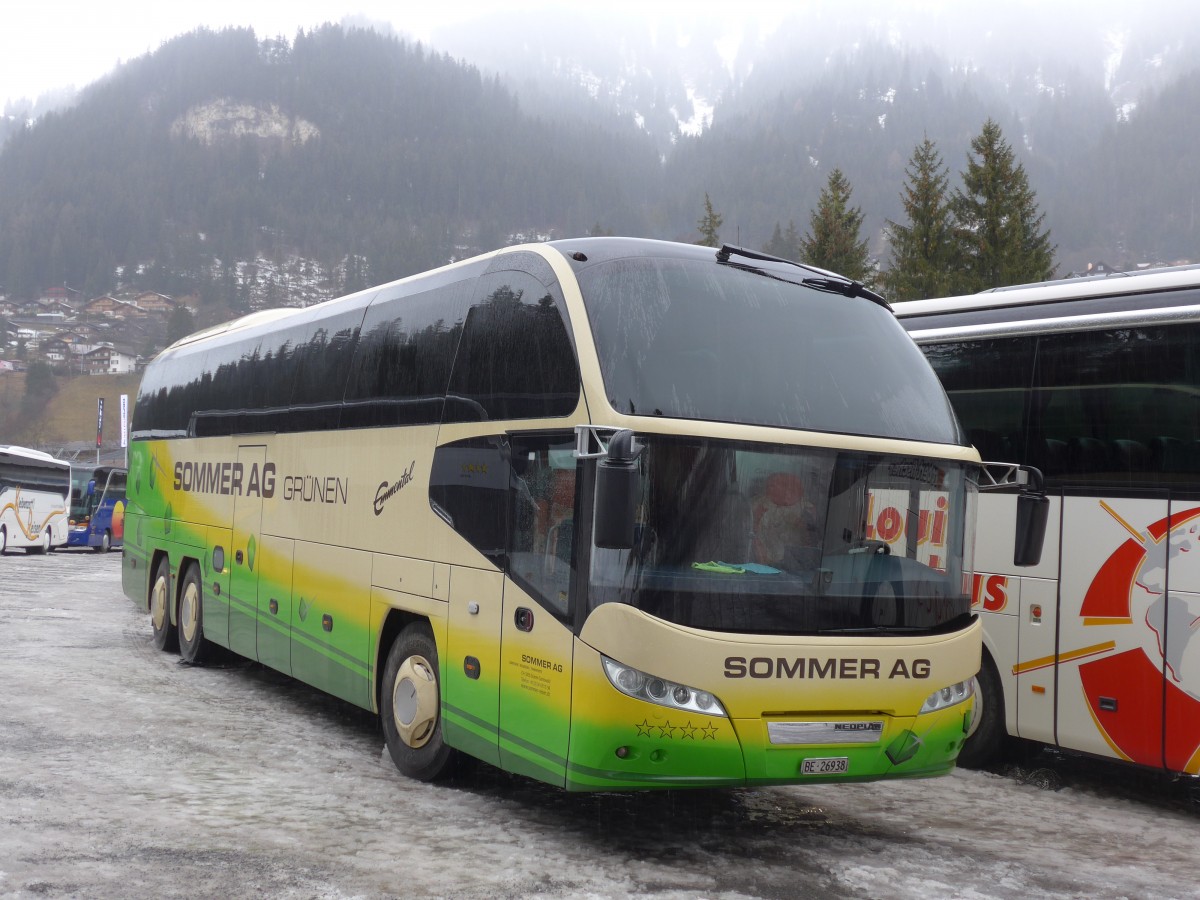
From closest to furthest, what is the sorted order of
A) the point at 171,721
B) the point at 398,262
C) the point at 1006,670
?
the point at 1006,670, the point at 171,721, the point at 398,262

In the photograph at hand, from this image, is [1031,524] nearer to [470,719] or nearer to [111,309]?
[470,719]

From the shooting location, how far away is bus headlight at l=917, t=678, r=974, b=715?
6637 millimetres

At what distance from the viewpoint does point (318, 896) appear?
557cm

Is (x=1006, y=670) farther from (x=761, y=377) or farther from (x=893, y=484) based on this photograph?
(x=761, y=377)

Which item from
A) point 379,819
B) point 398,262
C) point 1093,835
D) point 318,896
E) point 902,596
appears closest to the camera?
point 318,896

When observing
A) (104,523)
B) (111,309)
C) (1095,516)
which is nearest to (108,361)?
(111,309)

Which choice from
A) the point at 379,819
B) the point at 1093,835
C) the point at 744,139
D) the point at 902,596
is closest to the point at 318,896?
the point at 379,819

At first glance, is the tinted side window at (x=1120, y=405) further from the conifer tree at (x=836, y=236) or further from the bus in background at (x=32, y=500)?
the conifer tree at (x=836, y=236)

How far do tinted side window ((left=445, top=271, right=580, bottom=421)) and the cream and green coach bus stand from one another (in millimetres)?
19

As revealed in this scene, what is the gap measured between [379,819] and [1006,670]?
466 centimetres

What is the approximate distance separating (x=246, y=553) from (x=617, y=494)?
6.74 meters

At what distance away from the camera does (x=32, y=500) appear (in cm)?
3731

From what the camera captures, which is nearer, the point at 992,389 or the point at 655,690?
the point at 655,690

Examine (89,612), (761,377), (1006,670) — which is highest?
(761,377)
